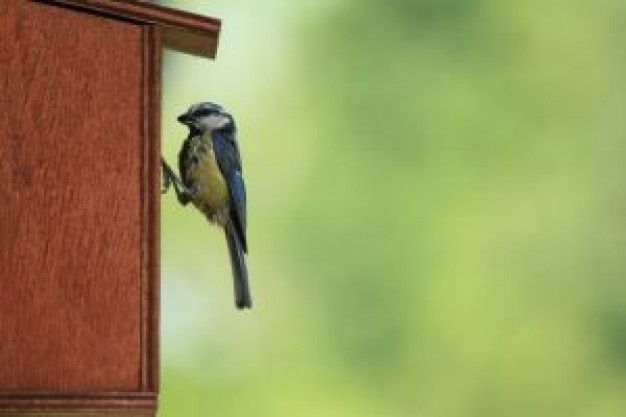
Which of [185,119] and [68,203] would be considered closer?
[68,203]

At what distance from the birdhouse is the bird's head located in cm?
34

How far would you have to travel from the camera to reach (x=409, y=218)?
2578 mm

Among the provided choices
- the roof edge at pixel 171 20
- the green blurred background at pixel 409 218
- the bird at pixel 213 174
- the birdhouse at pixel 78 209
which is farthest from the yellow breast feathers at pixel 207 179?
the green blurred background at pixel 409 218

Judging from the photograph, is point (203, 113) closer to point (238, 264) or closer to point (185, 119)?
point (185, 119)

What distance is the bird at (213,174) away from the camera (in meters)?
1.90

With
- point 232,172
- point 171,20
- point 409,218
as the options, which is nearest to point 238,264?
point 232,172

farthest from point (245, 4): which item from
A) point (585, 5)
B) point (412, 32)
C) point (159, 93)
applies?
point (159, 93)

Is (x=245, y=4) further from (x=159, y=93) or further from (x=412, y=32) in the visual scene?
(x=159, y=93)

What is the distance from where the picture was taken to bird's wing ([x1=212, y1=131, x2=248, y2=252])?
191 cm

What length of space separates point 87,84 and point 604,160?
4.61 ft

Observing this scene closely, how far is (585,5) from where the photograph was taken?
2.76 m

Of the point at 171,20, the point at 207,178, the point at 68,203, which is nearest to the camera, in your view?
the point at 68,203

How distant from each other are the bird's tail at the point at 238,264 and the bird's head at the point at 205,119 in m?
0.15

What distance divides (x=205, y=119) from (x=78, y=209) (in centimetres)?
46
